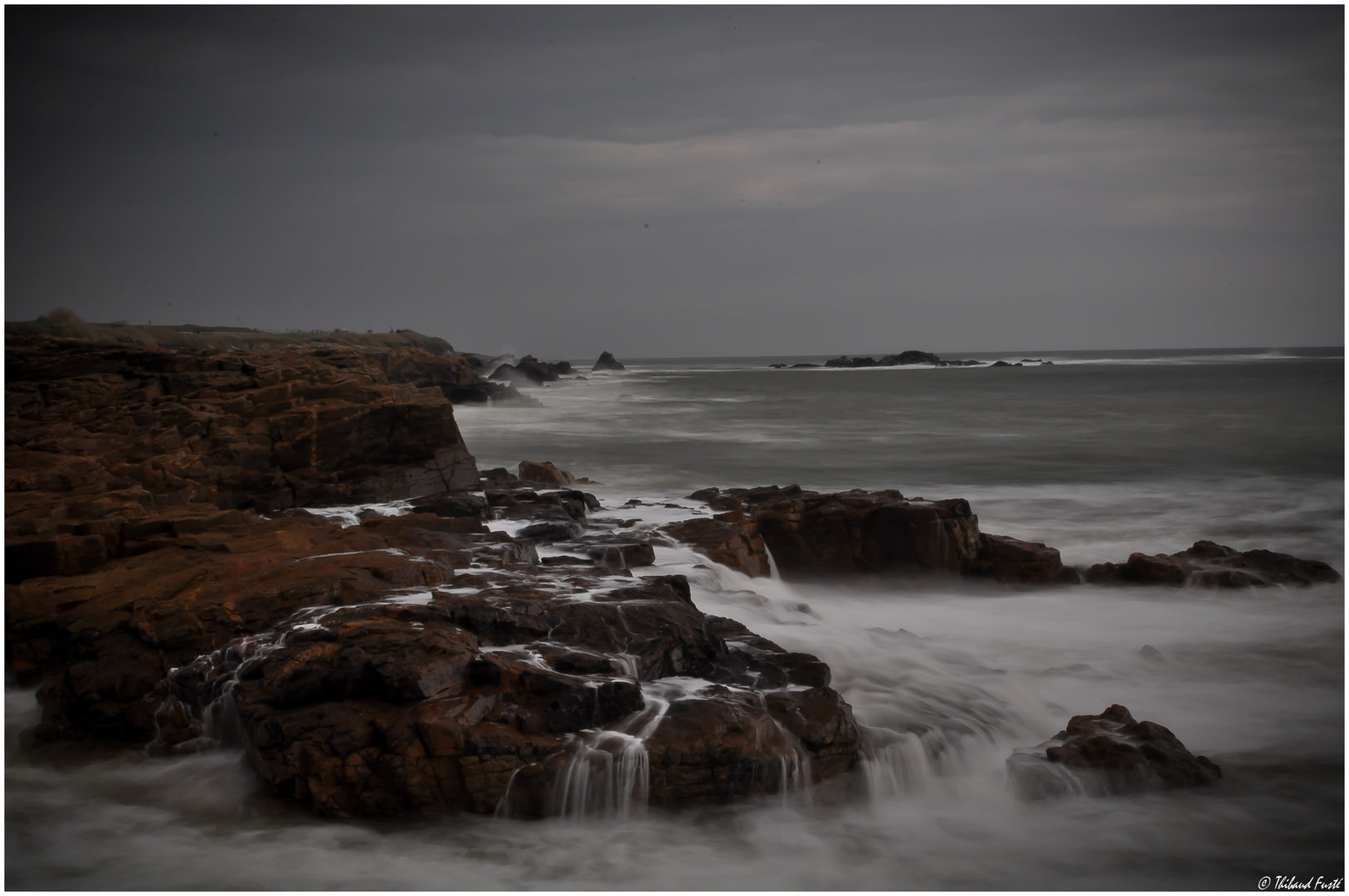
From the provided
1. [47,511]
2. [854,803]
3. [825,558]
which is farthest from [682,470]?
[854,803]

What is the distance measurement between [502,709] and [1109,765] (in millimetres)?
3934

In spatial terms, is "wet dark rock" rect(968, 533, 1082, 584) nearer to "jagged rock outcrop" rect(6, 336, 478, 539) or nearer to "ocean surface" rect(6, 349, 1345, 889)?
"ocean surface" rect(6, 349, 1345, 889)

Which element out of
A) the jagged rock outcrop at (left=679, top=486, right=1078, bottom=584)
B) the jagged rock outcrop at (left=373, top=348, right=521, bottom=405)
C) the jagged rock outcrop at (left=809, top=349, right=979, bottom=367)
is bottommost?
the jagged rock outcrop at (left=679, top=486, right=1078, bottom=584)

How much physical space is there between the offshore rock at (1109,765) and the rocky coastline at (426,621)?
3 cm

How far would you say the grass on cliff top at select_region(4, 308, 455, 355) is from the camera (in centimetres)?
1791

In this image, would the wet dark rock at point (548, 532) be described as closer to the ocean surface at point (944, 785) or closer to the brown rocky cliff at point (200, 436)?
the ocean surface at point (944, 785)

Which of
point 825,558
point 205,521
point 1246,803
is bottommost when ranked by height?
point 1246,803

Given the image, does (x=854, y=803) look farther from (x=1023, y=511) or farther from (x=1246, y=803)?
(x=1023, y=511)

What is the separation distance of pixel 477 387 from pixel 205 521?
29.9m

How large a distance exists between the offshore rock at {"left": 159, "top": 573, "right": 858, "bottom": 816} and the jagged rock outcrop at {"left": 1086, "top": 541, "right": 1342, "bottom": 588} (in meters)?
6.42

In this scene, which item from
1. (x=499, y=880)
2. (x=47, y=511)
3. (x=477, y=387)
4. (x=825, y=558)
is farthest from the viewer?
(x=477, y=387)

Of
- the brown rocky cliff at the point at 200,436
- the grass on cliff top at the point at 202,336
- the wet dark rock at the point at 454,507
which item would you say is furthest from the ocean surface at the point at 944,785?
the grass on cliff top at the point at 202,336

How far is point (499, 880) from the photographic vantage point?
15.0 ft

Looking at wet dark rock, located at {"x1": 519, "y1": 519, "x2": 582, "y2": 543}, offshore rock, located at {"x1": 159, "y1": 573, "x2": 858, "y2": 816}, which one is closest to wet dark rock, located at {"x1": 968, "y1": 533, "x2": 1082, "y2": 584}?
wet dark rock, located at {"x1": 519, "y1": 519, "x2": 582, "y2": 543}
